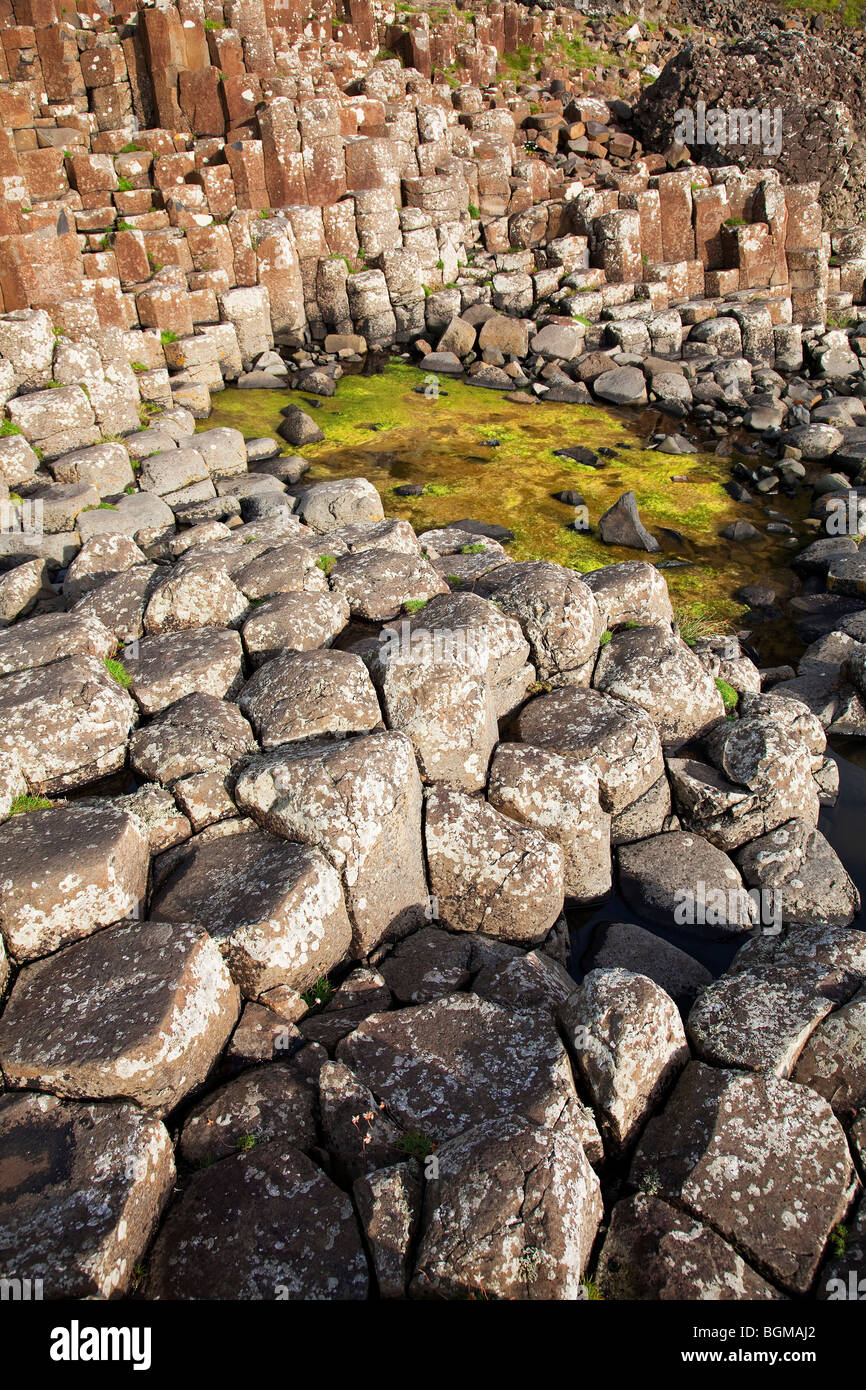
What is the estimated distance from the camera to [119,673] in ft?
28.0

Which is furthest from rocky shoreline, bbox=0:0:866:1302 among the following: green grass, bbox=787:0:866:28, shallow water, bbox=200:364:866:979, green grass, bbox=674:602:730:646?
green grass, bbox=787:0:866:28

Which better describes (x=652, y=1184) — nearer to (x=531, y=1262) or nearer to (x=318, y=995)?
(x=531, y=1262)

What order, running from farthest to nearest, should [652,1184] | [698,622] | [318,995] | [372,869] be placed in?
[698,622], [372,869], [318,995], [652,1184]

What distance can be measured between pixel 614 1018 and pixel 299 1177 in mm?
1979

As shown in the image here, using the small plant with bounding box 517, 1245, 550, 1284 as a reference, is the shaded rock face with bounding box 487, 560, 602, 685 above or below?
above

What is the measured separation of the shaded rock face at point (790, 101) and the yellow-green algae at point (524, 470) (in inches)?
448

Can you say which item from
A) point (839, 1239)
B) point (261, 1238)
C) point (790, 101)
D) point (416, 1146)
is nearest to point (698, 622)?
point (839, 1239)

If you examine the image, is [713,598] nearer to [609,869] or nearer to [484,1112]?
[609,869]

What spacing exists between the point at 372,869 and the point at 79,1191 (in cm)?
284

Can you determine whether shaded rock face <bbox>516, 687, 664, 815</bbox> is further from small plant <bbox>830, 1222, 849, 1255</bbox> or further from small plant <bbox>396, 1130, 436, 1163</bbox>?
small plant <bbox>830, 1222, 849, 1255</bbox>

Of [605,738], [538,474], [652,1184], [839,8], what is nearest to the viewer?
[652,1184]

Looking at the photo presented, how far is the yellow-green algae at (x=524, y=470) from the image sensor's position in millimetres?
14773

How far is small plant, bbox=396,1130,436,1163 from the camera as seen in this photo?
5266mm

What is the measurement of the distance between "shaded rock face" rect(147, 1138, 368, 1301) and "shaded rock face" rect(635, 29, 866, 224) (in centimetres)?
2811
